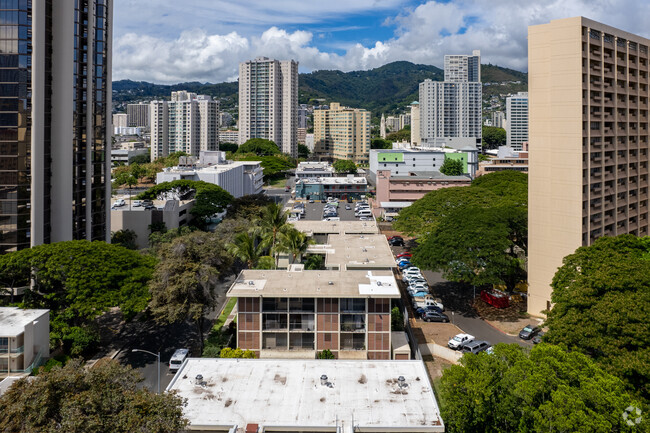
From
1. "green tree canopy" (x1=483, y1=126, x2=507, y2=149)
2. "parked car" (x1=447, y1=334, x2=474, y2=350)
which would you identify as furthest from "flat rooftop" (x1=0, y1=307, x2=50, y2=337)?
"green tree canopy" (x1=483, y1=126, x2=507, y2=149)

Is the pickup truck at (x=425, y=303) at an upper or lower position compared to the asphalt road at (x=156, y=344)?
upper

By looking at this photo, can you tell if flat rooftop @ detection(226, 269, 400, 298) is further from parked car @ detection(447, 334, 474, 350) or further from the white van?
parked car @ detection(447, 334, 474, 350)

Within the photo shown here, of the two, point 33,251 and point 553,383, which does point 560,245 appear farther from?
point 33,251

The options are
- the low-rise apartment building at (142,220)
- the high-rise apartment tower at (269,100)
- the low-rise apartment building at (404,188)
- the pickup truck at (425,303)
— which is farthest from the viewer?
the high-rise apartment tower at (269,100)

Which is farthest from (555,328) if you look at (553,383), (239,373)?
(239,373)

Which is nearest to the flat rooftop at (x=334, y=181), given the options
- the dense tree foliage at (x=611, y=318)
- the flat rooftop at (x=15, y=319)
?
the dense tree foliage at (x=611, y=318)

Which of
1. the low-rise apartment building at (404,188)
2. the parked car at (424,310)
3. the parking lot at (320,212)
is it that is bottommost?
the parked car at (424,310)

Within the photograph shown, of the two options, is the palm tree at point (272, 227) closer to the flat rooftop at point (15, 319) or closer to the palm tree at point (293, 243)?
the palm tree at point (293, 243)
